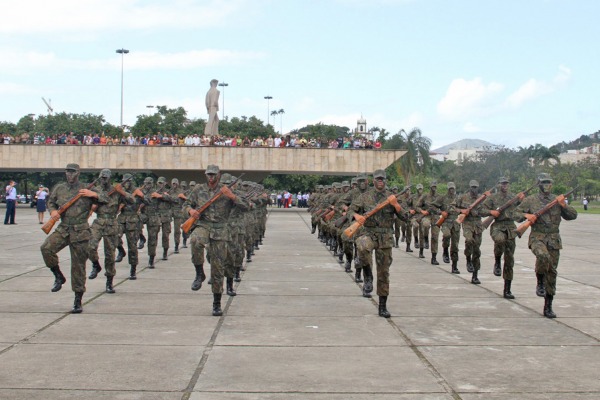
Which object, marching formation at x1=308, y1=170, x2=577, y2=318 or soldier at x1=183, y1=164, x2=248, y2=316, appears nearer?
marching formation at x1=308, y1=170, x2=577, y2=318

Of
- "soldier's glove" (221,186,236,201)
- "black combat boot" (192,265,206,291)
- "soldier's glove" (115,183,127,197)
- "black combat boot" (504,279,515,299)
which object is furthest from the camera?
"soldier's glove" (115,183,127,197)

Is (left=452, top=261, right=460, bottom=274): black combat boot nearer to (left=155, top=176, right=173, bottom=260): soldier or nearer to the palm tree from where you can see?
(left=155, top=176, right=173, bottom=260): soldier

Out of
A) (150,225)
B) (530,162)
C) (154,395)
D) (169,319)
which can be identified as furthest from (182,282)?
(530,162)

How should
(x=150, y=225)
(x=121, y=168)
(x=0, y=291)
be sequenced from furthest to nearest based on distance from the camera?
(x=121, y=168) → (x=150, y=225) → (x=0, y=291)

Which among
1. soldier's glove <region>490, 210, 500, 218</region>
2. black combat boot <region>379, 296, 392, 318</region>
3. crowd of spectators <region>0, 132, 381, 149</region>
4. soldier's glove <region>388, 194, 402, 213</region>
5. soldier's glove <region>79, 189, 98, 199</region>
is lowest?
black combat boot <region>379, 296, 392, 318</region>

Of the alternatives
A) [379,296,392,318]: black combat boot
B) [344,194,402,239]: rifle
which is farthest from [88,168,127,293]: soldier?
[379,296,392,318]: black combat boot

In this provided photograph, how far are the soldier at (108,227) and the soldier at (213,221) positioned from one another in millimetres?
1925

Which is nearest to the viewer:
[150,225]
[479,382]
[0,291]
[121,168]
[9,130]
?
[479,382]

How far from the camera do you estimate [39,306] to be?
9875mm

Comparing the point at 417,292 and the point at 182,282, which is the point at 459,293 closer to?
the point at 417,292

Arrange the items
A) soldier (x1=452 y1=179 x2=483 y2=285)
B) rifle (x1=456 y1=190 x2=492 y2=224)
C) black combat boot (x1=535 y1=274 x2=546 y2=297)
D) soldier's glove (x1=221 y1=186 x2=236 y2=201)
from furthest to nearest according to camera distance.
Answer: soldier (x1=452 y1=179 x2=483 y2=285) < rifle (x1=456 y1=190 x2=492 y2=224) < black combat boot (x1=535 y1=274 x2=546 y2=297) < soldier's glove (x1=221 y1=186 x2=236 y2=201)

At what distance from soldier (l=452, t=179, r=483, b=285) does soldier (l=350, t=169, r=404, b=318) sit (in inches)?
150

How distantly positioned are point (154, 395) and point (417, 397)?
2160mm

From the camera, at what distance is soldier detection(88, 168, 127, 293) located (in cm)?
1140
